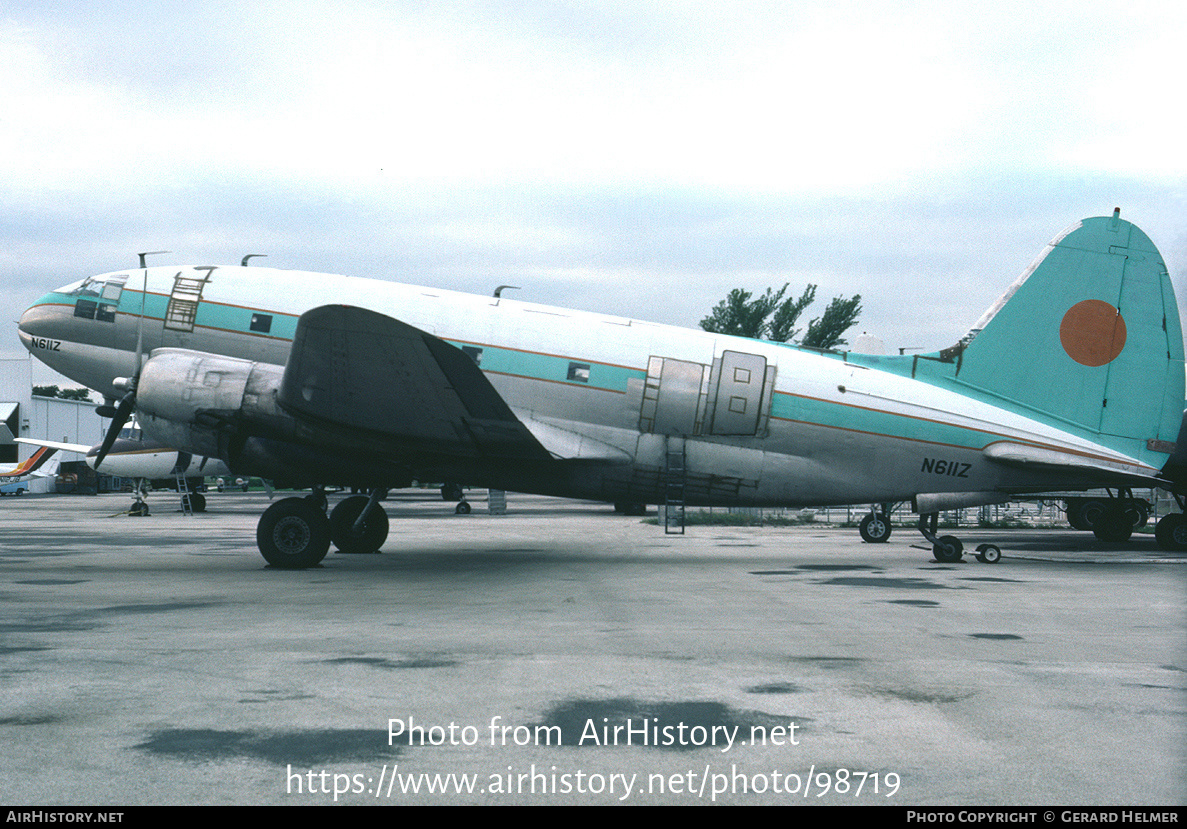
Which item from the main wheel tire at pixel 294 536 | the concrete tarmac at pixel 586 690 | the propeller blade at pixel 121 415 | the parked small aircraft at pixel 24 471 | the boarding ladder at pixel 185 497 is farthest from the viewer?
the parked small aircraft at pixel 24 471

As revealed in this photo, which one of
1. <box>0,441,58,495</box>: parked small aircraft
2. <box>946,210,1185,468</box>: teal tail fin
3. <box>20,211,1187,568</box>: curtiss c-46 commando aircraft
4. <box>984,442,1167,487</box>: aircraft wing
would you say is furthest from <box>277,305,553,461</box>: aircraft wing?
<box>0,441,58,495</box>: parked small aircraft

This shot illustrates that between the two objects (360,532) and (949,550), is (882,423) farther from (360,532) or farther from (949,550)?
(360,532)

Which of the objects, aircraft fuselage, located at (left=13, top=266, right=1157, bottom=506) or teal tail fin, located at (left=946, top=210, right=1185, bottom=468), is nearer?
aircraft fuselage, located at (left=13, top=266, right=1157, bottom=506)

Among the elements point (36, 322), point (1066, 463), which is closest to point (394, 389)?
point (36, 322)

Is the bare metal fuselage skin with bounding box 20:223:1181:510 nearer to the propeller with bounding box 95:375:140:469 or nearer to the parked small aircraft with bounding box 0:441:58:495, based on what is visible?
the propeller with bounding box 95:375:140:469

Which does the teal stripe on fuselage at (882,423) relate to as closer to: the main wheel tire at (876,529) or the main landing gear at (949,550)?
the main landing gear at (949,550)

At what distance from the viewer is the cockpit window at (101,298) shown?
54.9 feet

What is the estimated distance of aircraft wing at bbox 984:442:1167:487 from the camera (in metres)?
16.5

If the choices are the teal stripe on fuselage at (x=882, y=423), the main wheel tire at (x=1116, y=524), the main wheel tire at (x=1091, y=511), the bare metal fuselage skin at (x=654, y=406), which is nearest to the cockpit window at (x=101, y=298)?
the bare metal fuselage skin at (x=654, y=406)

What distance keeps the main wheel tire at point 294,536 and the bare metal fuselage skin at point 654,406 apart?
80.0 inches

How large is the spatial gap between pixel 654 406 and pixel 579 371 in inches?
62.2

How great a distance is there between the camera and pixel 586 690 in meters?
6.57

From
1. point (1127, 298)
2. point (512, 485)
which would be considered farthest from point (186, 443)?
point (1127, 298)

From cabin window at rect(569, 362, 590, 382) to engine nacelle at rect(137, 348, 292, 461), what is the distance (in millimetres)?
5173
